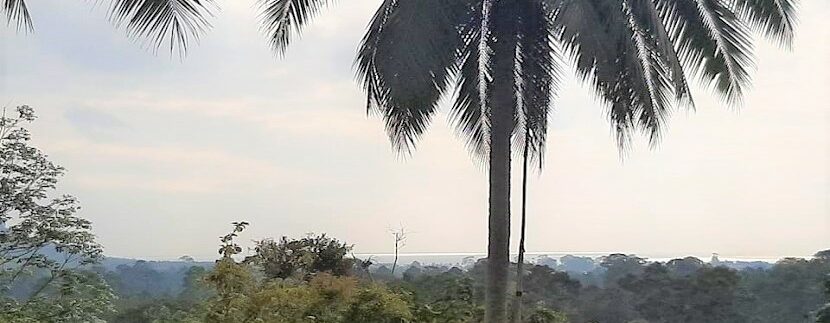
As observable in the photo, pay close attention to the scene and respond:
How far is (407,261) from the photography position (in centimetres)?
1311

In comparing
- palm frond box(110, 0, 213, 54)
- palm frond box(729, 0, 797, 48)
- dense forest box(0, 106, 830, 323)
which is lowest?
dense forest box(0, 106, 830, 323)

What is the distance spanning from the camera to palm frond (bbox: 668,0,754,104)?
7.22m

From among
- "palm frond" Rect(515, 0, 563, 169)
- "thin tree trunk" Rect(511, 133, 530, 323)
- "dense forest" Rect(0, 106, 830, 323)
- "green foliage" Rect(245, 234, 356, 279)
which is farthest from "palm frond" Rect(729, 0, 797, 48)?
"green foliage" Rect(245, 234, 356, 279)

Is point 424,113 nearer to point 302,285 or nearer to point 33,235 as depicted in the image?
point 302,285

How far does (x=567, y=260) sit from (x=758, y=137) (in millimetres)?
3522

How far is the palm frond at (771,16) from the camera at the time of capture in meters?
7.28

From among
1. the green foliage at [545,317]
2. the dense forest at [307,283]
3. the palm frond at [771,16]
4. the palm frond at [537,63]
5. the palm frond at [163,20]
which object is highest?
the palm frond at [771,16]

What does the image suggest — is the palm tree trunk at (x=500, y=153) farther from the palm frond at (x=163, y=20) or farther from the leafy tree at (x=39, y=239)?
the leafy tree at (x=39, y=239)

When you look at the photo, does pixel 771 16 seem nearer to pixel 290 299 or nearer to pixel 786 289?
A: pixel 786 289

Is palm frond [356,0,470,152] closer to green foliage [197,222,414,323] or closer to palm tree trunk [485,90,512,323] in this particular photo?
palm tree trunk [485,90,512,323]

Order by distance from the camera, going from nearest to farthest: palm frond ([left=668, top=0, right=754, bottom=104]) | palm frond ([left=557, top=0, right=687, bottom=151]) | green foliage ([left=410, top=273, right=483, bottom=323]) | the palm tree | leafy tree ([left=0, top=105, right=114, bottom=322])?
palm frond ([left=557, top=0, right=687, bottom=151])
the palm tree
palm frond ([left=668, top=0, right=754, bottom=104])
green foliage ([left=410, top=273, right=483, bottom=323])
leafy tree ([left=0, top=105, right=114, bottom=322])

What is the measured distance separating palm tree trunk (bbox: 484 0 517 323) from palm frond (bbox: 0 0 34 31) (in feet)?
11.2

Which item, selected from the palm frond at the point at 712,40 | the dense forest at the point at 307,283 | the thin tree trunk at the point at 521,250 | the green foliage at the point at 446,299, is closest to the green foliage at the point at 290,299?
the dense forest at the point at 307,283

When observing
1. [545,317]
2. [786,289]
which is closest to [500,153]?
[545,317]
